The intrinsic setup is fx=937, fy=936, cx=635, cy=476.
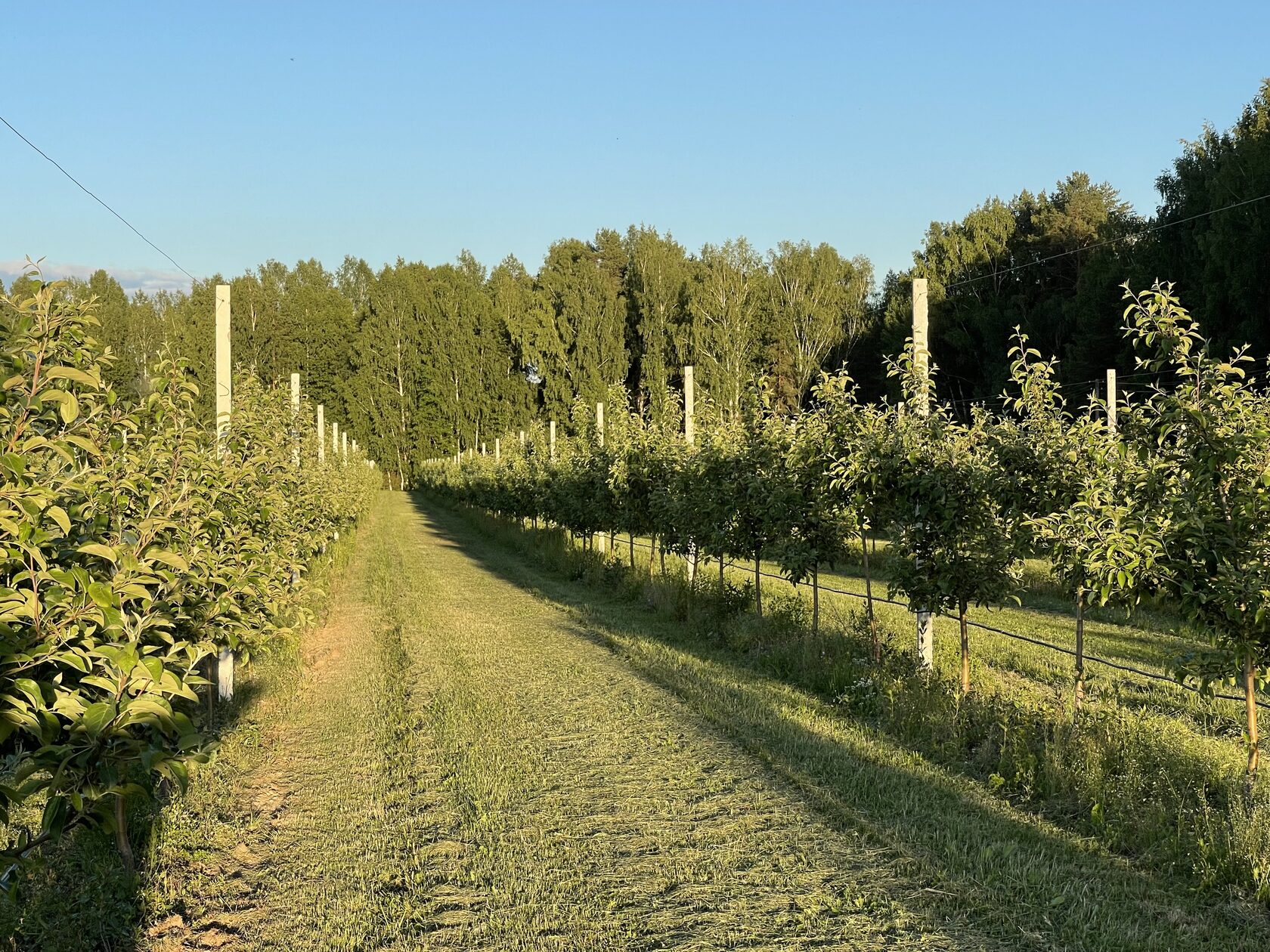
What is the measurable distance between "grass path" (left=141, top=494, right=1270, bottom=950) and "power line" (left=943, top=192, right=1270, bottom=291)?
25.6 metres

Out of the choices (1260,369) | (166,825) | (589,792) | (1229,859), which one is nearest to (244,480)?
(166,825)

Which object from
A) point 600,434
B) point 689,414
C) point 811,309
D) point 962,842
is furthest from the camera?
point 811,309

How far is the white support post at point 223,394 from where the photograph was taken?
809 cm

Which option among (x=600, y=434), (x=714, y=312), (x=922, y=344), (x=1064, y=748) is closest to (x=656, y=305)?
(x=714, y=312)

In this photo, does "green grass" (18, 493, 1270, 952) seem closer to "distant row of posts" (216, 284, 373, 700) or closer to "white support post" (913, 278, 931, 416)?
"distant row of posts" (216, 284, 373, 700)

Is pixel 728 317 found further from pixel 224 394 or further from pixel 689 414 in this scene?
pixel 224 394

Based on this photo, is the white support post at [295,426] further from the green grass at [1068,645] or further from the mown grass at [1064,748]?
the green grass at [1068,645]

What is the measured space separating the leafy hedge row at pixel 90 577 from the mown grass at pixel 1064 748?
16.0 feet

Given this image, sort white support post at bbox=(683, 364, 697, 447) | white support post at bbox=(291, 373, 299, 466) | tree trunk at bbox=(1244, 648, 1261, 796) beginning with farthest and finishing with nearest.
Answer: white support post at bbox=(683, 364, 697, 447) → white support post at bbox=(291, 373, 299, 466) → tree trunk at bbox=(1244, 648, 1261, 796)

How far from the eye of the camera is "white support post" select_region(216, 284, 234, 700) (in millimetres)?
8086

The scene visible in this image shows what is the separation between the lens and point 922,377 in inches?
344

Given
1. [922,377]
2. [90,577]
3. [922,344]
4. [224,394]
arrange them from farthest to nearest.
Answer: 1. [224,394]
2. [922,344]
3. [922,377]
4. [90,577]

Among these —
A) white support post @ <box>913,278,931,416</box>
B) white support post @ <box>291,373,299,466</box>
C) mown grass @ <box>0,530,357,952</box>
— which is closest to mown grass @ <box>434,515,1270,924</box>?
white support post @ <box>913,278,931,416</box>

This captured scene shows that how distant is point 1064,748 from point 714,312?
46.3m
